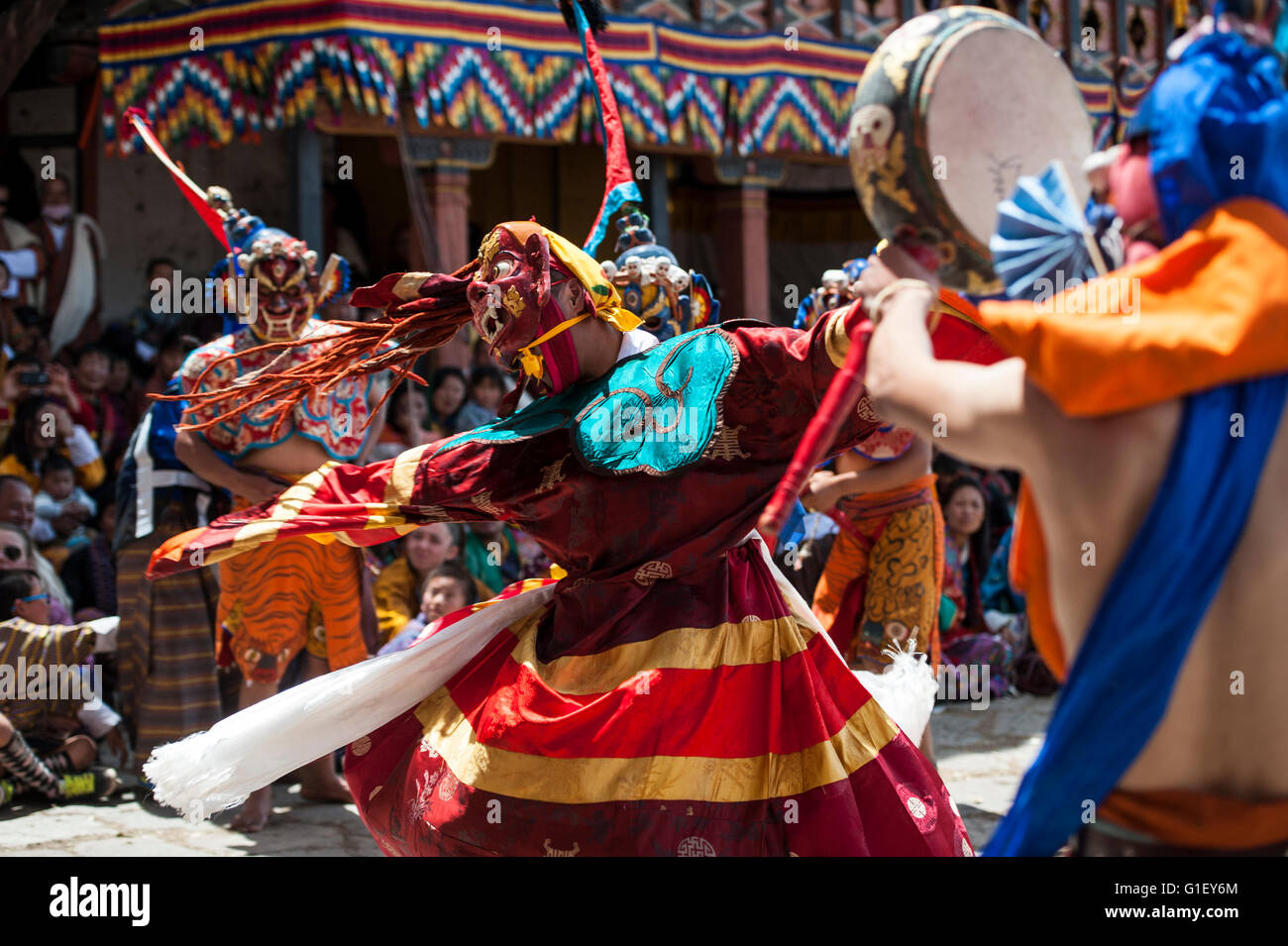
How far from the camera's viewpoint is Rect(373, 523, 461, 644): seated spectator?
20.6 feet

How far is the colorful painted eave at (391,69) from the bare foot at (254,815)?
15.4 feet

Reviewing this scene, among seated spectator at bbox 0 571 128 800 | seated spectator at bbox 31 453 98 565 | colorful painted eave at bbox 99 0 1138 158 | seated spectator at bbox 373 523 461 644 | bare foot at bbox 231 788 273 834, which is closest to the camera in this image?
bare foot at bbox 231 788 273 834

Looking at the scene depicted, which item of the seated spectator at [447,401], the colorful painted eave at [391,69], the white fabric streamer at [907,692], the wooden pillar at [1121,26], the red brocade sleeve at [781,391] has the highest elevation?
the wooden pillar at [1121,26]

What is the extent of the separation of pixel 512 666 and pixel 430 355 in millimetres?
6764

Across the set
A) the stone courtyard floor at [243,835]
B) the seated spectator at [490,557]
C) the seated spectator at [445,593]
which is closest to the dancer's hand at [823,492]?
the stone courtyard floor at [243,835]

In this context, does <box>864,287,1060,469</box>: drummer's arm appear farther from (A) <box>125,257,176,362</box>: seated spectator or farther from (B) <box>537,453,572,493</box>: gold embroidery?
(A) <box>125,257,176,362</box>: seated spectator

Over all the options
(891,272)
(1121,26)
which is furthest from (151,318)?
(891,272)

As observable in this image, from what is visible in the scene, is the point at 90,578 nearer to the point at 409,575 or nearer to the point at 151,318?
the point at 409,575

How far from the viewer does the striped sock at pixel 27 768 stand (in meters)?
5.27

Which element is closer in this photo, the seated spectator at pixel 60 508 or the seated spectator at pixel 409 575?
the seated spectator at pixel 409 575

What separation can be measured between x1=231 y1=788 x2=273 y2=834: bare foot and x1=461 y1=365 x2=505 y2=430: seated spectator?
3.12 m

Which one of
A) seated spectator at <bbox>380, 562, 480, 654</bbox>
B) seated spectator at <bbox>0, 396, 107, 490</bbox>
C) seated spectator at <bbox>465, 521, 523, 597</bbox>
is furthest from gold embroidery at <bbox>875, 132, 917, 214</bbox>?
seated spectator at <bbox>0, 396, 107, 490</bbox>

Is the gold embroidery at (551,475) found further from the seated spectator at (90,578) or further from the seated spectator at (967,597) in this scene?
the seated spectator at (967,597)

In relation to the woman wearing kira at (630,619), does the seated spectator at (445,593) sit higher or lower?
lower
